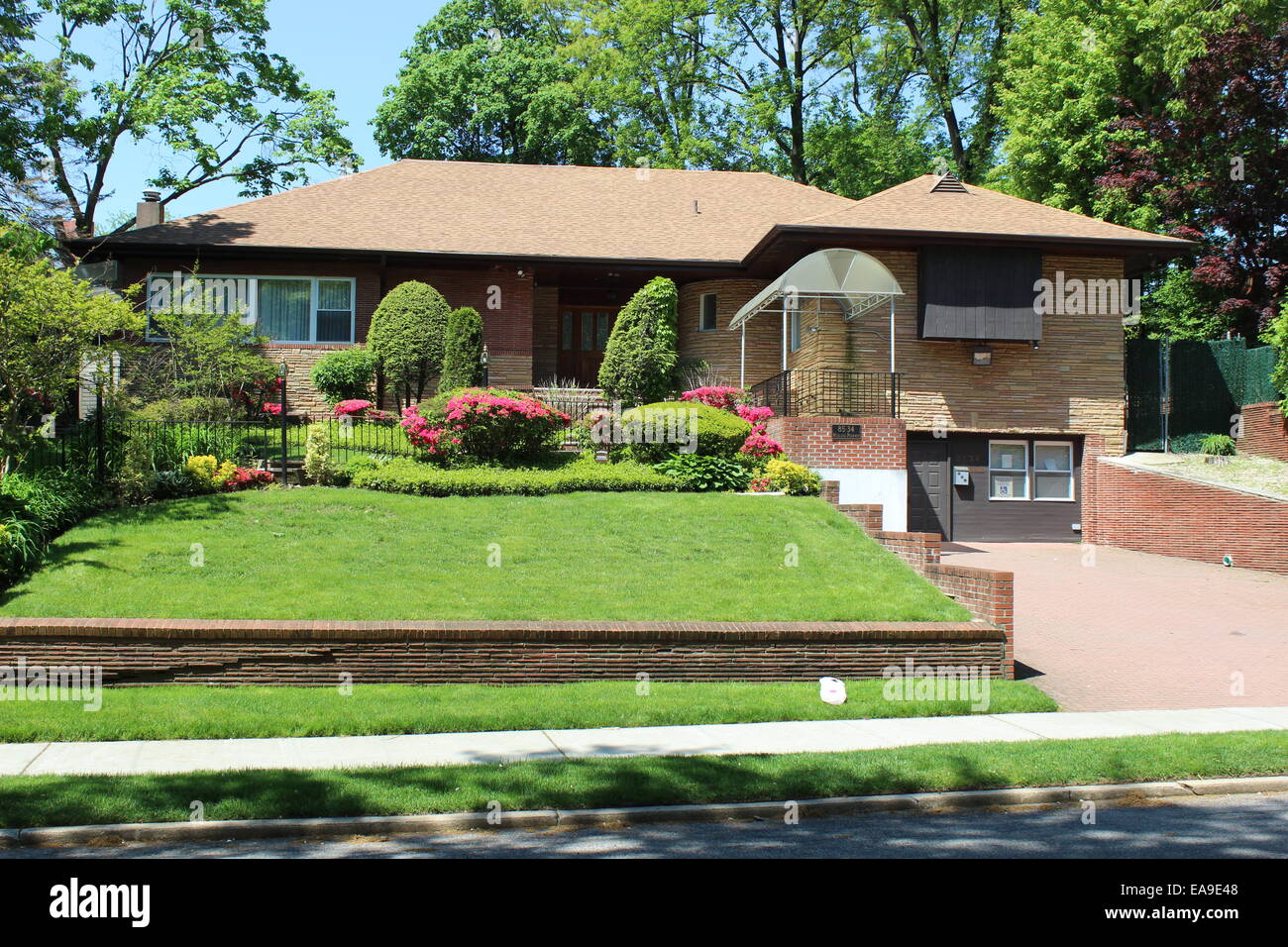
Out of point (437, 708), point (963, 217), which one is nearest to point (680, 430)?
point (437, 708)

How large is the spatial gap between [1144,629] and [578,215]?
1750cm

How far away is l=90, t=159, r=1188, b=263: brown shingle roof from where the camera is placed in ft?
76.1

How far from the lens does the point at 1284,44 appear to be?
26453mm

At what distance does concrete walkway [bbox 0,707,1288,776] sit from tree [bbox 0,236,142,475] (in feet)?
24.5

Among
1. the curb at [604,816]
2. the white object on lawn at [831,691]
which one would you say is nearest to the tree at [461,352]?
the white object on lawn at [831,691]

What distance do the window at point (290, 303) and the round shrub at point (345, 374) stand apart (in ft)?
5.84

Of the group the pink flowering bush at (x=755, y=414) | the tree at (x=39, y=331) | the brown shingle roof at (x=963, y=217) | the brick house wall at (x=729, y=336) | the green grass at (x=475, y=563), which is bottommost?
the green grass at (x=475, y=563)

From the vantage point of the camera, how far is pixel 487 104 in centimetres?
3862

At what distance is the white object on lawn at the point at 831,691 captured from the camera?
10.6 m

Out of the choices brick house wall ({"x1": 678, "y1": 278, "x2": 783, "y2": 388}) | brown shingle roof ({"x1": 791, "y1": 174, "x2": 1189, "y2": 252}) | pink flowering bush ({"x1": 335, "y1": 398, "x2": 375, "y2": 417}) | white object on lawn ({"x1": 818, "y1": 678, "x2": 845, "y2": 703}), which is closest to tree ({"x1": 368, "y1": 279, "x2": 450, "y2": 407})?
pink flowering bush ({"x1": 335, "y1": 398, "x2": 375, "y2": 417})

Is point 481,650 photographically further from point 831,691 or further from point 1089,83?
point 1089,83

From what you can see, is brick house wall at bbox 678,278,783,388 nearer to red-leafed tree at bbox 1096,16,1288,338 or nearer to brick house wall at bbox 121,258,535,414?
brick house wall at bbox 121,258,535,414

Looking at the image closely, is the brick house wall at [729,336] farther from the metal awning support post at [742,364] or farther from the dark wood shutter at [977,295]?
the dark wood shutter at [977,295]

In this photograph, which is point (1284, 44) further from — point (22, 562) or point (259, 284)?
point (22, 562)
